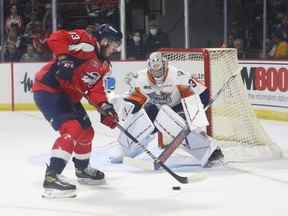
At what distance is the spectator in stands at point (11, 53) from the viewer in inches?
376

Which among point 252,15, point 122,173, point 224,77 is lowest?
point 122,173

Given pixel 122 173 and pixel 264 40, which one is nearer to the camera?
pixel 122 173

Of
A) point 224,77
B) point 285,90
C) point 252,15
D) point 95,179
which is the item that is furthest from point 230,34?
point 95,179

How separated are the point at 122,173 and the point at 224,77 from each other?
1.54m

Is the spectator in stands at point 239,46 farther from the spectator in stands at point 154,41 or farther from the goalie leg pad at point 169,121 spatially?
the goalie leg pad at point 169,121

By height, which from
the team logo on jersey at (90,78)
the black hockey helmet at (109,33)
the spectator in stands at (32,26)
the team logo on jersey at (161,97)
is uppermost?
the spectator in stands at (32,26)

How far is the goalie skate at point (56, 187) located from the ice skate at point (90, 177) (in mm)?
387

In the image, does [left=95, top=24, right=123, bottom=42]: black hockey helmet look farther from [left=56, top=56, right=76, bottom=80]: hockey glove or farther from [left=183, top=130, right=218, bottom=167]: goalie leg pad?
[left=183, top=130, right=218, bottom=167]: goalie leg pad

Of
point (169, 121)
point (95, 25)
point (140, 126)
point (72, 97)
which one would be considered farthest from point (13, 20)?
point (72, 97)

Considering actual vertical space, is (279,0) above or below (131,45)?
above

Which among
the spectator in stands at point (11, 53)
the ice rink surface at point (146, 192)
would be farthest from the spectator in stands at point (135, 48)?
the ice rink surface at point (146, 192)

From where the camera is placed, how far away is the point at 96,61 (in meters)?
4.05

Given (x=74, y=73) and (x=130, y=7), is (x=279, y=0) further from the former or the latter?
(x=74, y=73)

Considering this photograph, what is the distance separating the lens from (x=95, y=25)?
10172 millimetres
